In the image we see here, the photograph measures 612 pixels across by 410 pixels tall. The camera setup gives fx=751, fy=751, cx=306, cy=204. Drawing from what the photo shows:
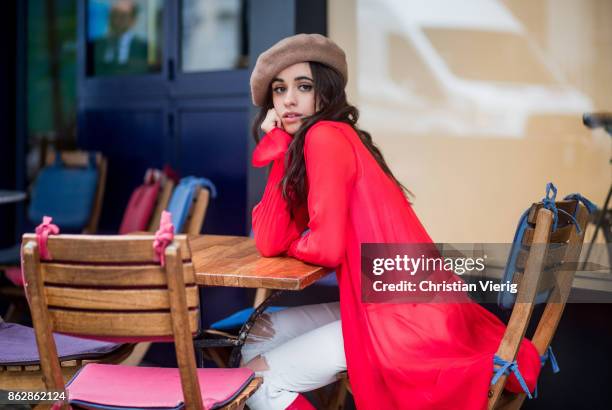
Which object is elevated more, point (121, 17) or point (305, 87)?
point (121, 17)

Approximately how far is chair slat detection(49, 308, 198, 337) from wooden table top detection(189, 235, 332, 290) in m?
0.41

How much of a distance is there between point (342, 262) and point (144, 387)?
2.26ft

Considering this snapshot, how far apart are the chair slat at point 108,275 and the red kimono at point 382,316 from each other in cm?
61

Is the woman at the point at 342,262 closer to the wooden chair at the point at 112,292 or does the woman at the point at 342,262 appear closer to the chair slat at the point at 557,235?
the chair slat at the point at 557,235

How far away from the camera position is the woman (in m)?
2.11

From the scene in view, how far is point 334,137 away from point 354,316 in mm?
544

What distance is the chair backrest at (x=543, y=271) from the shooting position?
2.01m

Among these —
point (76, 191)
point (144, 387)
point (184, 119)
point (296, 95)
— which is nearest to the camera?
point (144, 387)

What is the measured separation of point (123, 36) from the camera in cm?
544

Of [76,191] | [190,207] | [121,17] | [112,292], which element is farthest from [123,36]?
[112,292]

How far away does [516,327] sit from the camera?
6.70 feet

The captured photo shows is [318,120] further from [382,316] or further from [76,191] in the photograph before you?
[76,191]

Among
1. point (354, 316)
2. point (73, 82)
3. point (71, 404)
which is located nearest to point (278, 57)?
point (354, 316)

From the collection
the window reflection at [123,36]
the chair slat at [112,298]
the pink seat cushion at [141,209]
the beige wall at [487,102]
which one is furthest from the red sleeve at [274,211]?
the window reflection at [123,36]
